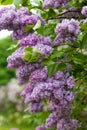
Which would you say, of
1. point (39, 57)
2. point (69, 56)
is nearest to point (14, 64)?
point (39, 57)

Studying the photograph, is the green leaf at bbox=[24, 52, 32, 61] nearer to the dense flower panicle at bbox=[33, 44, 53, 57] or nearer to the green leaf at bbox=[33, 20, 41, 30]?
the dense flower panicle at bbox=[33, 44, 53, 57]

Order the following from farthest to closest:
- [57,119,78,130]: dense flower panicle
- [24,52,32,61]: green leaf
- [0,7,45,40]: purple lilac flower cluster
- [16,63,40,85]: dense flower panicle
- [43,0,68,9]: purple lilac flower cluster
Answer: [57,119,78,130]: dense flower panicle < [43,0,68,9]: purple lilac flower cluster < [0,7,45,40]: purple lilac flower cluster < [16,63,40,85]: dense flower panicle < [24,52,32,61]: green leaf

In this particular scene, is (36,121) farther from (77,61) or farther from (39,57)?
(39,57)

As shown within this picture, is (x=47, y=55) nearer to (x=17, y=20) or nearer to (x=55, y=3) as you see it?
(x=17, y=20)

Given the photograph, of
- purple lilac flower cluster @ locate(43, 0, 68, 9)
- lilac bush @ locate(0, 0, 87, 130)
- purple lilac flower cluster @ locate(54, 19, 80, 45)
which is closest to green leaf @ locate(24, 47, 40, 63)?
lilac bush @ locate(0, 0, 87, 130)

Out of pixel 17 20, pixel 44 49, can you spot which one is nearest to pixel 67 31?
pixel 44 49

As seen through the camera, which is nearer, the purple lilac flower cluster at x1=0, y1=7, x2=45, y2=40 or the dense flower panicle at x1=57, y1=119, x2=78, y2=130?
the purple lilac flower cluster at x1=0, y1=7, x2=45, y2=40

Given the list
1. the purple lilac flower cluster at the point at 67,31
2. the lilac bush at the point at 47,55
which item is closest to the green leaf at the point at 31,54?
the lilac bush at the point at 47,55
